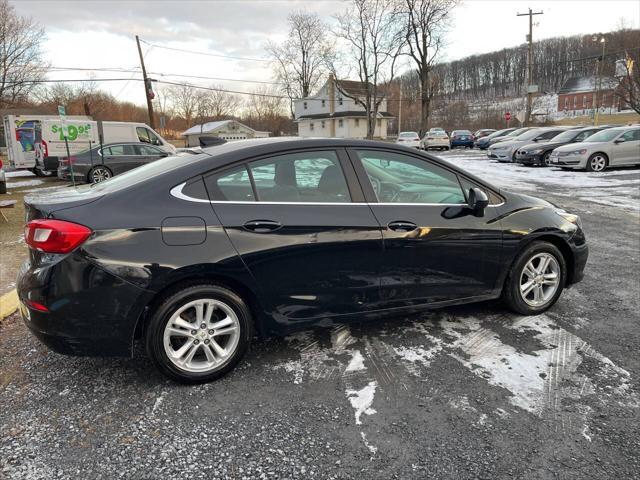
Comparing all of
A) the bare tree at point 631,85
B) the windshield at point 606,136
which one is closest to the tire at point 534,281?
the windshield at point 606,136

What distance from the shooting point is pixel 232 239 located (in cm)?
277

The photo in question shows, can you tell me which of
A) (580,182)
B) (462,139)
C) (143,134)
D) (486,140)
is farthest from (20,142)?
(462,139)

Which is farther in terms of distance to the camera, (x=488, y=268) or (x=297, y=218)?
(x=488, y=268)

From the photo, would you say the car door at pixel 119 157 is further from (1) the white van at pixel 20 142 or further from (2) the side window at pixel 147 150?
(1) the white van at pixel 20 142

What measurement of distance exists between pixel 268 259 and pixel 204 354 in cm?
76

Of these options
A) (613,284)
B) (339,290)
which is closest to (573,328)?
(613,284)

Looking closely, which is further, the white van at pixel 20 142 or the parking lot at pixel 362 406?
the white van at pixel 20 142

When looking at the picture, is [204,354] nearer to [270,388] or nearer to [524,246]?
[270,388]

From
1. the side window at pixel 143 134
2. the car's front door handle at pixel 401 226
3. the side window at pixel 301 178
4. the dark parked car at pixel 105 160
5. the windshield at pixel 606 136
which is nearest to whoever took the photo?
the side window at pixel 301 178

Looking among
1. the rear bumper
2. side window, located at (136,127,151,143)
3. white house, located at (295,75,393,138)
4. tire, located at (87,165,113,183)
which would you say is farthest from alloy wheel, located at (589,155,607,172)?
white house, located at (295,75,393,138)

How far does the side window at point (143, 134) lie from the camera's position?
58.1ft

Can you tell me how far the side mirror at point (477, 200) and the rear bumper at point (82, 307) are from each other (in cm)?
240

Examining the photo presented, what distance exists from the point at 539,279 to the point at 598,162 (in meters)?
14.4

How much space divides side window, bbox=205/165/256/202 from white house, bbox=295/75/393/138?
195 ft
